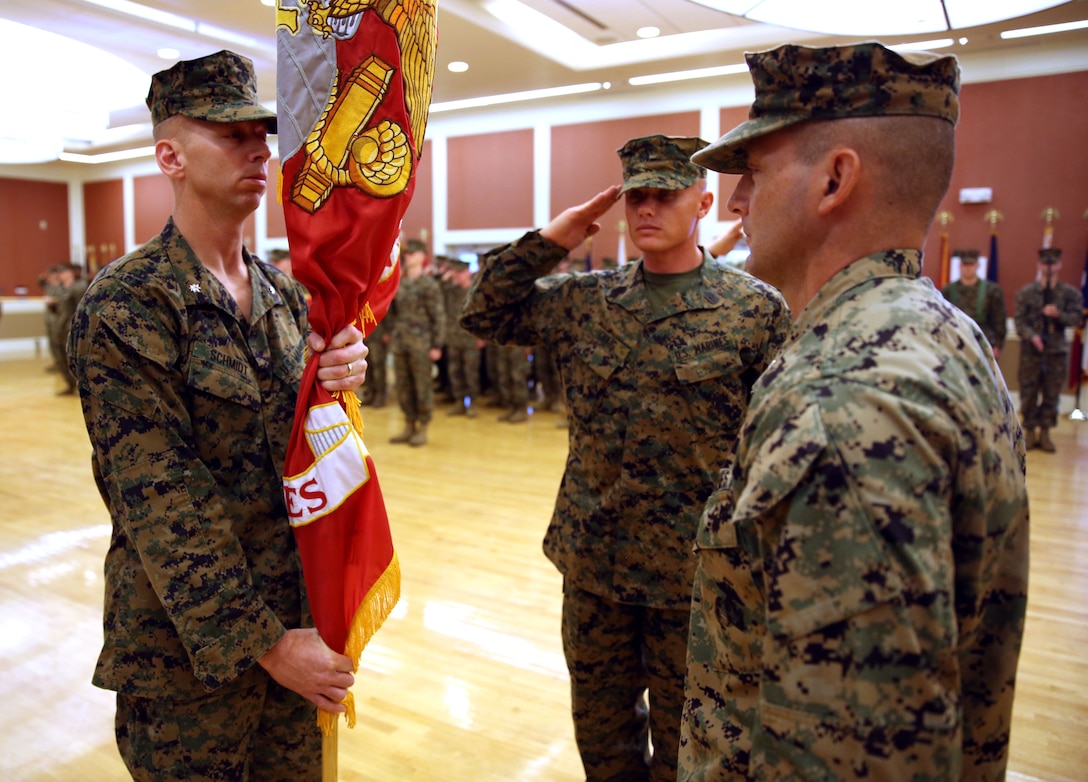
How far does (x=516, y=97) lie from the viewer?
1062 centimetres

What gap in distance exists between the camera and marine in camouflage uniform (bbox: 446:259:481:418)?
911 centimetres

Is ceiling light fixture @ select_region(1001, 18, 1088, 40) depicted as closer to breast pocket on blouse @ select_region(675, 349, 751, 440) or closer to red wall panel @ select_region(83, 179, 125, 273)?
breast pocket on blouse @ select_region(675, 349, 751, 440)

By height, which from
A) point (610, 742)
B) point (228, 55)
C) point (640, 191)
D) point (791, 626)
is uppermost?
point (228, 55)

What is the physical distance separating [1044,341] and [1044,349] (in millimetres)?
101

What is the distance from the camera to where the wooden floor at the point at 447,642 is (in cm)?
253

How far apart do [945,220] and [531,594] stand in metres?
7.51

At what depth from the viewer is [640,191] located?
6.68 feet

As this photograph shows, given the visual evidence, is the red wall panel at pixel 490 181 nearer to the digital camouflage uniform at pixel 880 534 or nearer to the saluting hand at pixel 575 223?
the saluting hand at pixel 575 223

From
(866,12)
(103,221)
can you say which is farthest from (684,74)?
(103,221)

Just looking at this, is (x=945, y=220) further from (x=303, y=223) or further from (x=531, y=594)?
(x=303, y=223)

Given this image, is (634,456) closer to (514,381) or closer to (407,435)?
(407,435)

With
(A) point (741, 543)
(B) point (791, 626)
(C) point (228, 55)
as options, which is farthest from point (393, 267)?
(B) point (791, 626)

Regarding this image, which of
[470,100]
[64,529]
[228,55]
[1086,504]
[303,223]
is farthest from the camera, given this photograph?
[470,100]

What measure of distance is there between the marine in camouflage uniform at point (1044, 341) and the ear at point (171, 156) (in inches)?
306
